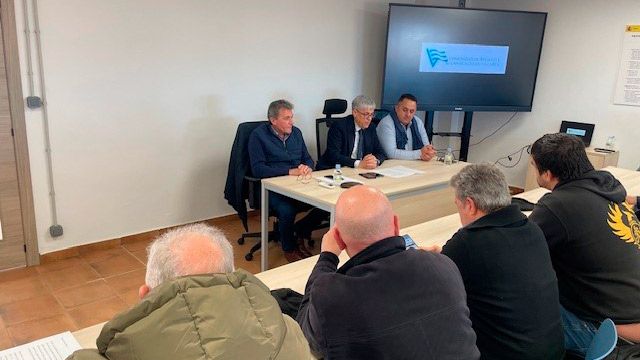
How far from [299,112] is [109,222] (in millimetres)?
2004

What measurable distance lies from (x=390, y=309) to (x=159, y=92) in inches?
128

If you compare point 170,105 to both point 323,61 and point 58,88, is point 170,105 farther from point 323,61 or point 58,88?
point 323,61

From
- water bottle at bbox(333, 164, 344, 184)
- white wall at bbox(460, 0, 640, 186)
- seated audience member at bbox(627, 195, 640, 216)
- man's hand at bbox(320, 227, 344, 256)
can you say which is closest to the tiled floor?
water bottle at bbox(333, 164, 344, 184)

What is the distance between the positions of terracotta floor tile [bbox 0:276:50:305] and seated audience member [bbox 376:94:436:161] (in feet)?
9.03

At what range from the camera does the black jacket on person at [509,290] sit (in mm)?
1561

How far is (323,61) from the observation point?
4.97 m

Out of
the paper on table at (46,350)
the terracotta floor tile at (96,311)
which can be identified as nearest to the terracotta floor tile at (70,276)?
the terracotta floor tile at (96,311)

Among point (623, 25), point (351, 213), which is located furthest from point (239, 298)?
point (623, 25)

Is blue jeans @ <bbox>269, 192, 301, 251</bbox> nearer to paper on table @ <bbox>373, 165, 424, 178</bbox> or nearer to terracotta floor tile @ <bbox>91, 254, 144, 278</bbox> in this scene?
paper on table @ <bbox>373, 165, 424, 178</bbox>

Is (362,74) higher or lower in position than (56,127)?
higher

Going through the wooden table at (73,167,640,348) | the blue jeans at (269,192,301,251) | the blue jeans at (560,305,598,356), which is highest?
the wooden table at (73,167,640,348)

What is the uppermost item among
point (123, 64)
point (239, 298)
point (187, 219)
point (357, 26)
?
point (357, 26)

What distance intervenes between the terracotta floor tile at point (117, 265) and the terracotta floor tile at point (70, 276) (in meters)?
0.05

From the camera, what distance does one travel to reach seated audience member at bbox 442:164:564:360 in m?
1.56
